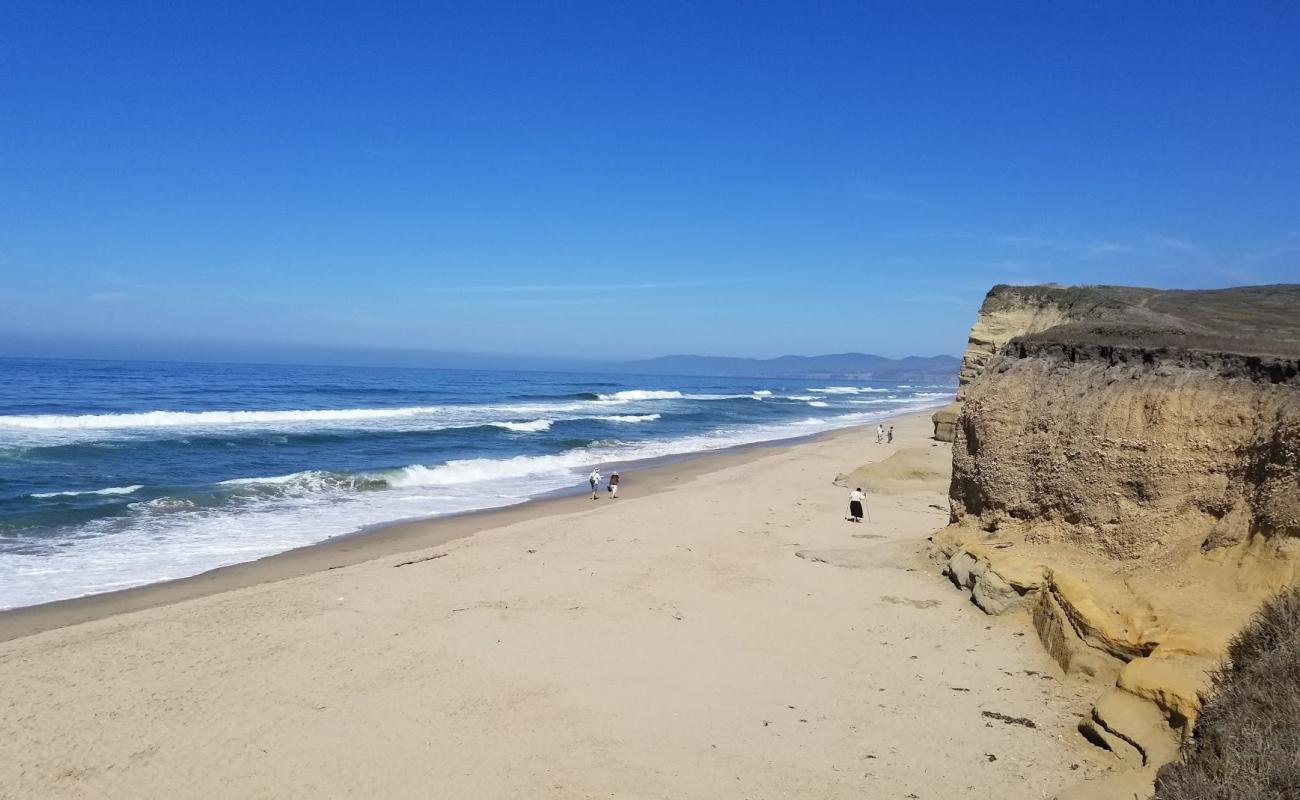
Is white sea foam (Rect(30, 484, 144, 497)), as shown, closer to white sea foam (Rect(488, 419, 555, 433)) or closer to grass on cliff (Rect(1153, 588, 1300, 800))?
white sea foam (Rect(488, 419, 555, 433))

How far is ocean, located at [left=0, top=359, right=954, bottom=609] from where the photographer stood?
14000mm

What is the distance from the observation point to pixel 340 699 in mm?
7203

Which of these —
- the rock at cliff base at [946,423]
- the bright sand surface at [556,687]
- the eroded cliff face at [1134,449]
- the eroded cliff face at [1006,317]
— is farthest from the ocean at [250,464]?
the eroded cliff face at [1134,449]

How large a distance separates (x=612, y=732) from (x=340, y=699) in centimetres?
271

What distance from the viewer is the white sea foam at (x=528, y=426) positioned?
35.9 m

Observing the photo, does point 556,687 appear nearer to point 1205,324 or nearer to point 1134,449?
point 1134,449

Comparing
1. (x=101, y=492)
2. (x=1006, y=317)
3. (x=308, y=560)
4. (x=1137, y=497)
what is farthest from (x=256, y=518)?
(x=1006, y=317)

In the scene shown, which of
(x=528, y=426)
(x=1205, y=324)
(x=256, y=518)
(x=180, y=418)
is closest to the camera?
(x=1205, y=324)

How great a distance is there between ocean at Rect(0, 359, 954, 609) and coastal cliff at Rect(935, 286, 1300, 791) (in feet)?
40.2

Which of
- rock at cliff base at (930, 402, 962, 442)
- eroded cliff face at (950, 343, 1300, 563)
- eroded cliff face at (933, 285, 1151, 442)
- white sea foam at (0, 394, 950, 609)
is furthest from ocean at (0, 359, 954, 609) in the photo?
eroded cliff face at (950, 343, 1300, 563)

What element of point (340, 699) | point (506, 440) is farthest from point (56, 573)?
point (506, 440)

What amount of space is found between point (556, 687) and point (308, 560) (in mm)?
7890

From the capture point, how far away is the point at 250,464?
77.4 ft

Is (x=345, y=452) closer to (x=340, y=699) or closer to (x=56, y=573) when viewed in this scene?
(x=56, y=573)
